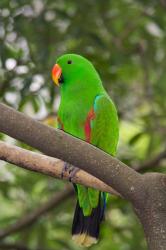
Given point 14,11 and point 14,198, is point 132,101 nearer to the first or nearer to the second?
point 14,198

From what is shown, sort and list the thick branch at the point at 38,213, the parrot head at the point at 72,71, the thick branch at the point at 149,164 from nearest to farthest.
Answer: the parrot head at the point at 72,71
the thick branch at the point at 38,213
the thick branch at the point at 149,164

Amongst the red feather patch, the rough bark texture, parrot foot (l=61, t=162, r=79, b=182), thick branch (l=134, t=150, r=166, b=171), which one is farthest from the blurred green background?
the rough bark texture

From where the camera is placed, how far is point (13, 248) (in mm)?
4148

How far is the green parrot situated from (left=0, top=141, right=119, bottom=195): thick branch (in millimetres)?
591

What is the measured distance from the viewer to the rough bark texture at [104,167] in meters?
2.05

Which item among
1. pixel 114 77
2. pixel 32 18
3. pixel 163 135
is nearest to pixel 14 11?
pixel 32 18

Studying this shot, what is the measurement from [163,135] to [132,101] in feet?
2.66

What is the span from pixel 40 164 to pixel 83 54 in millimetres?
1828

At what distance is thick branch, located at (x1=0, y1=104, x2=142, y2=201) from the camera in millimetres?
2047

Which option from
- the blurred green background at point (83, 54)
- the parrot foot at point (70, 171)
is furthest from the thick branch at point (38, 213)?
the parrot foot at point (70, 171)

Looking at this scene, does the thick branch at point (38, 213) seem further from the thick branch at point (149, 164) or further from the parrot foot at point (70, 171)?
the parrot foot at point (70, 171)

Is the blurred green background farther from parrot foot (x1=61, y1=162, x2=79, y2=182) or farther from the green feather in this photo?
parrot foot (x1=61, y1=162, x2=79, y2=182)

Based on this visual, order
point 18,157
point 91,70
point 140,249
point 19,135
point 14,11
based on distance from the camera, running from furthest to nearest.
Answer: point 140,249 < point 14,11 < point 91,70 < point 18,157 < point 19,135

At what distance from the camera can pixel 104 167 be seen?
2.16 m
